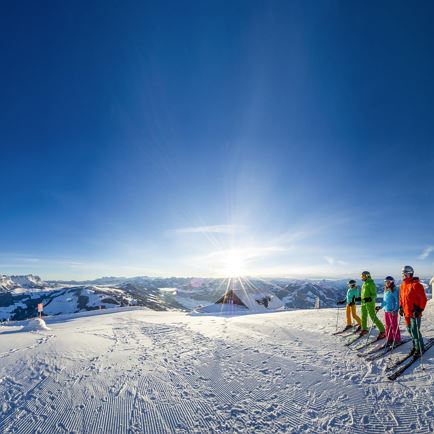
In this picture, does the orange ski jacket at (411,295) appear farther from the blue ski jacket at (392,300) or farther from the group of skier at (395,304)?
the blue ski jacket at (392,300)

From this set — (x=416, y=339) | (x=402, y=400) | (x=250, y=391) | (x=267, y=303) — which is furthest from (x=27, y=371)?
(x=267, y=303)

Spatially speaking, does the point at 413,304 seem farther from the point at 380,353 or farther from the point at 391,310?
the point at 380,353

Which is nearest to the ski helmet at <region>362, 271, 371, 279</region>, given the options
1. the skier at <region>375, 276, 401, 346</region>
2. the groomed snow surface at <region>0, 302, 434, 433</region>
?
the skier at <region>375, 276, 401, 346</region>

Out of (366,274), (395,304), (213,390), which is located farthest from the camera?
(366,274)

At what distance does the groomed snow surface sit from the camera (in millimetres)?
5195

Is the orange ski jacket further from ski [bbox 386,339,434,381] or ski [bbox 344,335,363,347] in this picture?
ski [bbox 344,335,363,347]

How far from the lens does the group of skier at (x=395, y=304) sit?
772cm

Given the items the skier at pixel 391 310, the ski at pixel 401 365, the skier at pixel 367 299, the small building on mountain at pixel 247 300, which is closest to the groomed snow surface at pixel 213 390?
the ski at pixel 401 365

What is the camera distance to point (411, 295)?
26.0 ft

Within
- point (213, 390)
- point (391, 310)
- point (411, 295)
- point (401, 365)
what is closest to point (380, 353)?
point (401, 365)

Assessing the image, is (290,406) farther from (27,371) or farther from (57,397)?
(27,371)

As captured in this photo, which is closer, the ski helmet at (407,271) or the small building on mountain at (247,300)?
the ski helmet at (407,271)

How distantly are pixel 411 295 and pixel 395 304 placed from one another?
125 centimetres

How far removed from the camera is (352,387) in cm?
634
